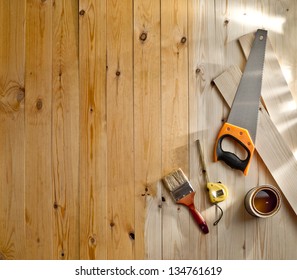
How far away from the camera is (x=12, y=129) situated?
135 centimetres

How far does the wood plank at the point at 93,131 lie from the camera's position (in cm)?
132

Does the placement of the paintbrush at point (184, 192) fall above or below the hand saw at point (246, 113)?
below

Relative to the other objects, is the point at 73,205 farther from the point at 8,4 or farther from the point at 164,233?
the point at 8,4

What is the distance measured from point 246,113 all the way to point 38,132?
80 cm

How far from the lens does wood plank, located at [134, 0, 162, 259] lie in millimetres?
1326

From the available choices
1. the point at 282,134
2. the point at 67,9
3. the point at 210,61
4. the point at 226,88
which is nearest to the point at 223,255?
the point at 282,134

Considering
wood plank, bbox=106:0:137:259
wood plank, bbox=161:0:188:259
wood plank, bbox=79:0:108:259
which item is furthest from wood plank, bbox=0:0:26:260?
wood plank, bbox=161:0:188:259

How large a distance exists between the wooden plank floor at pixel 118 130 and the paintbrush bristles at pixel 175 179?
3 cm

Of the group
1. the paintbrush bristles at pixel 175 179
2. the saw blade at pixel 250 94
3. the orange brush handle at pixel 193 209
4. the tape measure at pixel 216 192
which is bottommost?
the orange brush handle at pixel 193 209

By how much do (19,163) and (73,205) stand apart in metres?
0.26

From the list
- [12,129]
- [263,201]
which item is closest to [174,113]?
[263,201]

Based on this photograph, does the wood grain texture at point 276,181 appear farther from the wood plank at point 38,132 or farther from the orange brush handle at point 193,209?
the wood plank at point 38,132

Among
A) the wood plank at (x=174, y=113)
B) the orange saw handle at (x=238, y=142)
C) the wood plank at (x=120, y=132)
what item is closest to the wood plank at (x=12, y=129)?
the wood plank at (x=120, y=132)

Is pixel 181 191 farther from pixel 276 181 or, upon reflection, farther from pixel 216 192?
pixel 276 181
